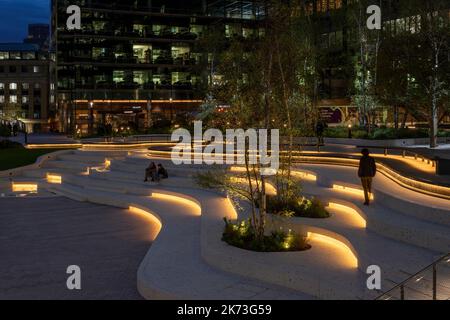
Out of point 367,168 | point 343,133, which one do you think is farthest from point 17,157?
point 367,168

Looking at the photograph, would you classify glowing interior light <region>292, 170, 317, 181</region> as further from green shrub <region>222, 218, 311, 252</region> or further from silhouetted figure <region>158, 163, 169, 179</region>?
green shrub <region>222, 218, 311, 252</region>

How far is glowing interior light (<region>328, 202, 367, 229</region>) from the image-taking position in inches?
521

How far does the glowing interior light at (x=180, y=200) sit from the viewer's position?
18.2 m

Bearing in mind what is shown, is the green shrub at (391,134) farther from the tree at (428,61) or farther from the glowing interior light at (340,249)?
the glowing interior light at (340,249)

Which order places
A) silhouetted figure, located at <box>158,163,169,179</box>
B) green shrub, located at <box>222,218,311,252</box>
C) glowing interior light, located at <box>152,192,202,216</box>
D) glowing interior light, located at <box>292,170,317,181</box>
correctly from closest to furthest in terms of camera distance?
green shrub, located at <box>222,218,311,252</box> → glowing interior light, located at <box>152,192,202,216</box> → glowing interior light, located at <box>292,170,317,181</box> → silhouetted figure, located at <box>158,163,169,179</box>

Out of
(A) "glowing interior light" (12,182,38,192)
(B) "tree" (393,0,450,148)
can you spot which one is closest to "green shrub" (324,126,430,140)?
(B) "tree" (393,0,450,148)

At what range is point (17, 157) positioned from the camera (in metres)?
35.7

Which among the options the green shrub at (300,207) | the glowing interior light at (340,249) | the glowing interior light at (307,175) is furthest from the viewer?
the glowing interior light at (307,175)

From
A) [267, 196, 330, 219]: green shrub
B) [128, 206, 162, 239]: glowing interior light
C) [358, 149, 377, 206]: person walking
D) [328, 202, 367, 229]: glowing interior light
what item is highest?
[358, 149, 377, 206]: person walking

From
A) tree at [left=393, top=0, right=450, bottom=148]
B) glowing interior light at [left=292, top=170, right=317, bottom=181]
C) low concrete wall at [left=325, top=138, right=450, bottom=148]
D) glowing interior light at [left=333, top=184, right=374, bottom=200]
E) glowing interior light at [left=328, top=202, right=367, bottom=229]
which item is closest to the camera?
glowing interior light at [left=328, top=202, right=367, bottom=229]

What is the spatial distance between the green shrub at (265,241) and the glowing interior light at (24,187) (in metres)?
18.0

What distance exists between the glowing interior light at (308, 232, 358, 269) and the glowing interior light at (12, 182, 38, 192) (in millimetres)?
18794

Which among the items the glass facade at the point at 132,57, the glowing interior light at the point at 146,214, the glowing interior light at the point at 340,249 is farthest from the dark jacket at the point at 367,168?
the glass facade at the point at 132,57

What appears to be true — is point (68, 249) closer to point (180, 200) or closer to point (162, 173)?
point (180, 200)
